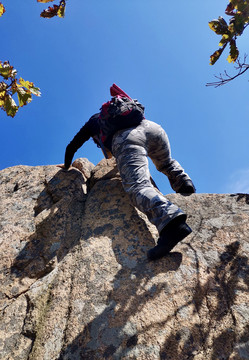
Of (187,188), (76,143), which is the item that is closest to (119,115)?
(76,143)

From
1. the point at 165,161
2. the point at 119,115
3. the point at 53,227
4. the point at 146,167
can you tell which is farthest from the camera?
the point at 165,161

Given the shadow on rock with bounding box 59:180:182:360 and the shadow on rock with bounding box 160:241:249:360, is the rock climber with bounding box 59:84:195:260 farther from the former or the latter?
the shadow on rock with bounding box 160:241:249:360

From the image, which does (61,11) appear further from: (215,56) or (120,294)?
(120,294)

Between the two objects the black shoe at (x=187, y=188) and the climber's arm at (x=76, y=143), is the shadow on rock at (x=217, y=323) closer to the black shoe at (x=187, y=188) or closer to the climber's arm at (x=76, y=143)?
the black shoe at (x=187, y=188)

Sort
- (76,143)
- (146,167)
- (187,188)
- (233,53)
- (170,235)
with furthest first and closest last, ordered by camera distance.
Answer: (76,143) < (187,188) < (146,167) < (170,235) < (233,53)

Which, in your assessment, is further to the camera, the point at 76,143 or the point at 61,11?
the point at 76,143

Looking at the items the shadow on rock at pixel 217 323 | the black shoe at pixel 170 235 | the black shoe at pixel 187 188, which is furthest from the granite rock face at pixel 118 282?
the black shoe at pixel 187 188

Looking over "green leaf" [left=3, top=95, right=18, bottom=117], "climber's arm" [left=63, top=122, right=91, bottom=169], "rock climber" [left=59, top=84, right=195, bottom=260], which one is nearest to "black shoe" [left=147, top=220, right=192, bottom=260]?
"rock climber" [left=59, top=84, right=195, bottom=260]

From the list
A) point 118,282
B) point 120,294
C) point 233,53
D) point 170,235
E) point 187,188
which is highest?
point 233,53

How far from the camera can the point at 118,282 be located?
313 centimetres

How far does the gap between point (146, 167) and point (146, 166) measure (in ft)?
0.06

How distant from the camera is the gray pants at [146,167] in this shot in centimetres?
333

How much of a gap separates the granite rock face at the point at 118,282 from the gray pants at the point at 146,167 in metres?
0.60

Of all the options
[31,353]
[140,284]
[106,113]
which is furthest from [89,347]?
[106,113]
